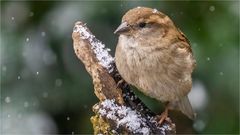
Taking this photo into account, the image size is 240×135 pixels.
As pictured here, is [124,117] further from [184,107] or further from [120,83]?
[184,107]

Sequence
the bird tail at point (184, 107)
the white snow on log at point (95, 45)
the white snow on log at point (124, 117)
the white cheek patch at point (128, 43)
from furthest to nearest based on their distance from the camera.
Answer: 1. the bird tail at point (184, 107)
2. the white cheek patch at point (128, 43)
3. the white snow on log at point (95, 45)
4. the white snow on log at point (124, 117)

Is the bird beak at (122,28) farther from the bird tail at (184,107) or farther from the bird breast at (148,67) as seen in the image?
the bird tail at (184,107)

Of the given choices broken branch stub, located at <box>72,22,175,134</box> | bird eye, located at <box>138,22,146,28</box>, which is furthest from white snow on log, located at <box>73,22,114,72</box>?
bird eye, located at <box>138,22,146,28</box>

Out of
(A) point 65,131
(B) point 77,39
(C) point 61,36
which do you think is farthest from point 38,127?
(B) point 77,39

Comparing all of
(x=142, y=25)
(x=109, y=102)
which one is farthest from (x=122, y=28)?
(x=109, y=102)

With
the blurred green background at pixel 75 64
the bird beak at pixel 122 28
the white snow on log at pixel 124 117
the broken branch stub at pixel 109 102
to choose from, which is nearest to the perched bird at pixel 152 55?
the bird beak at pixel 122 28

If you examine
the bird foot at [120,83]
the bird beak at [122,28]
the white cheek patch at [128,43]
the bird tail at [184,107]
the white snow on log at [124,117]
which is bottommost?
the bird tail at [184,107]

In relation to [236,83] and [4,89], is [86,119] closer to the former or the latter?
[4,89]
